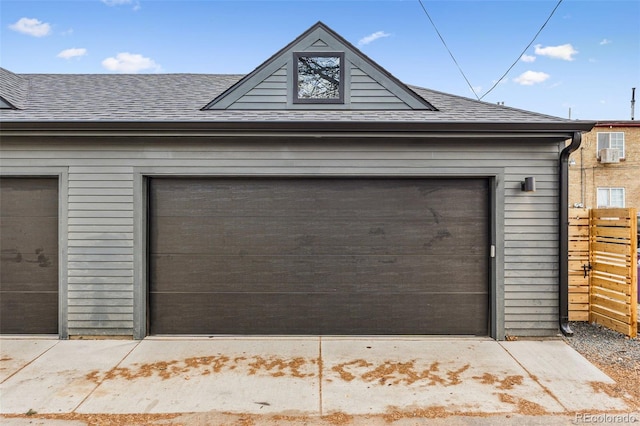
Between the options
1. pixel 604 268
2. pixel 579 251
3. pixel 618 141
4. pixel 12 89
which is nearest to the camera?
pixel 604 268

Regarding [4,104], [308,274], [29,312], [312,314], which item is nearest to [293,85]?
[308,274]

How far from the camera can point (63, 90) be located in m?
5.95

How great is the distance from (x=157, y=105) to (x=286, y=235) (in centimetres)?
276

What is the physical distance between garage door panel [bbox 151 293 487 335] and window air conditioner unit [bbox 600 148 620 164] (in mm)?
15687

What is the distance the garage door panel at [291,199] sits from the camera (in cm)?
463

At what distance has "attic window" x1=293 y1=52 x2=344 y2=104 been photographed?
16.6 ft

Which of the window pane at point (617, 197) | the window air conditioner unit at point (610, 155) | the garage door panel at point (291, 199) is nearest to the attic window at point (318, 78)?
the garage door panel at point (291, 199)

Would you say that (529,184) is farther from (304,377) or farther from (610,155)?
(610,155)

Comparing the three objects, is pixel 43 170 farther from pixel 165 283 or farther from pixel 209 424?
pixel 209 424

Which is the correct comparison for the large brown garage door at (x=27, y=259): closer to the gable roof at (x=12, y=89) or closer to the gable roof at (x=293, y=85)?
the gable roof at (x=12, y=89)

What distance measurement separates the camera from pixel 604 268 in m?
4.78

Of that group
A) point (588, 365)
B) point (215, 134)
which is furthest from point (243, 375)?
point (588, 365)

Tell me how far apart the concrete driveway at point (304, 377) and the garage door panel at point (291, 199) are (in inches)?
64.6

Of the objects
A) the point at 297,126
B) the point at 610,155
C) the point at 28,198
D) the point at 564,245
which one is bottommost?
the point at 564,245
